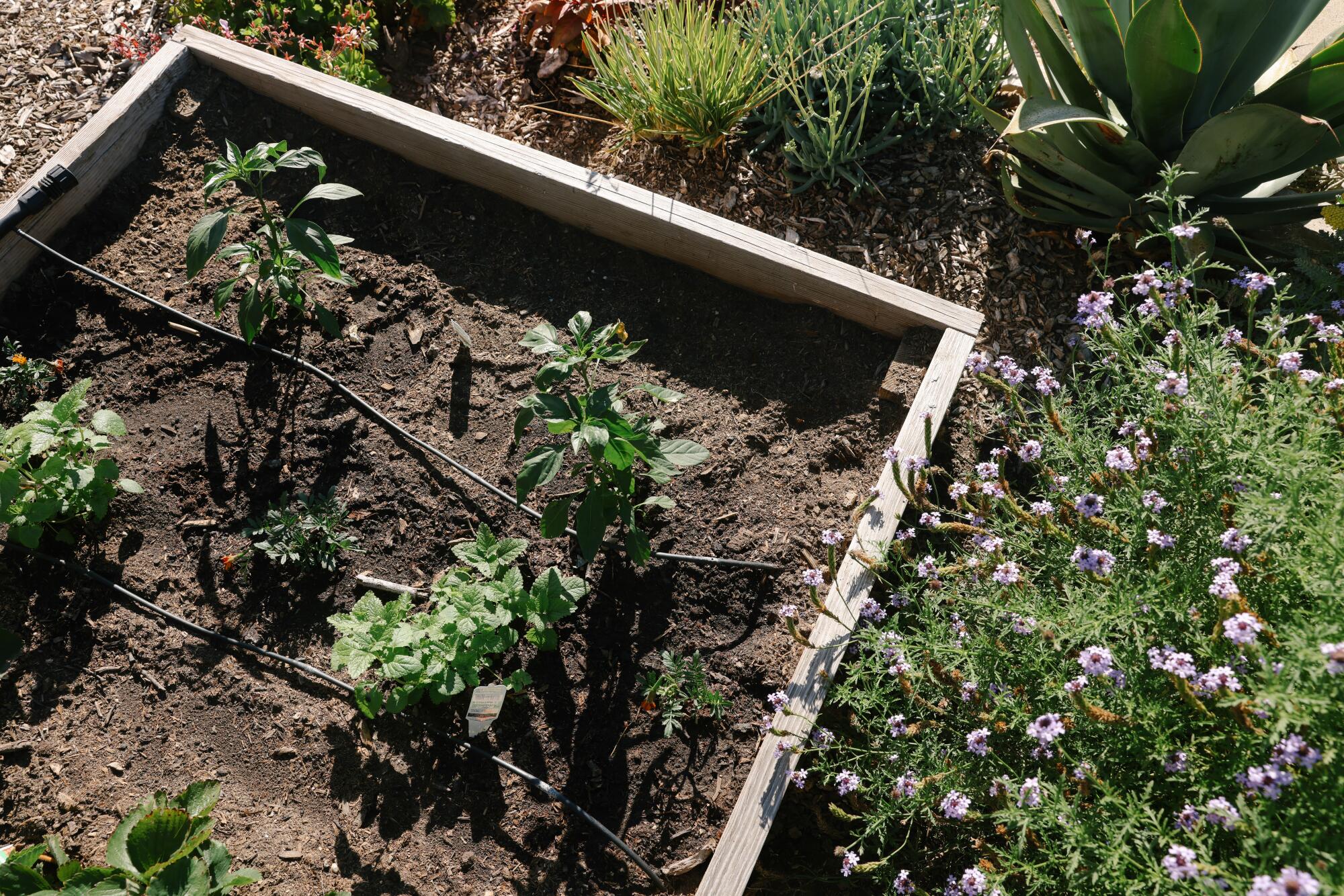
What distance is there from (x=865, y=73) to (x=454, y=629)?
209 centimetres

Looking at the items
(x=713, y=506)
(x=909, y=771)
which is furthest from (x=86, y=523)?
(x=909, y=771)

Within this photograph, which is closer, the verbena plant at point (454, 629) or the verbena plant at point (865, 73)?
the verbena plant at point (454, 629)

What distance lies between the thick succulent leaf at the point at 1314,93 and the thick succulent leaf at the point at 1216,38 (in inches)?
5.9

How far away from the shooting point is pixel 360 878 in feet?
7.00

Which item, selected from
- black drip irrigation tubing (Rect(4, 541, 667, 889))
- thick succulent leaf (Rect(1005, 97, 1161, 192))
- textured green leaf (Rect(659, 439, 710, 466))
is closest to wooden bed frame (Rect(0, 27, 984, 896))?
black drip irrigation tubing (Rect(4, 541, 667, 889))

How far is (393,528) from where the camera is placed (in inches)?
98.3

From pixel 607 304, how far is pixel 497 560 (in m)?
0.93

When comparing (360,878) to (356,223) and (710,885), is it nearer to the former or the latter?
(710,885)

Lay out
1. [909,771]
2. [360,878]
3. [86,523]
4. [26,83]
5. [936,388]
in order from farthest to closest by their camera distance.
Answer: [26,83], [86,523], [936,388], [360,878], [909,771]

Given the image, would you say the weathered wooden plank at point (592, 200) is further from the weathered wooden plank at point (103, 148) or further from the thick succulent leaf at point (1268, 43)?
the thick succulent leaf at point (1268, 43)

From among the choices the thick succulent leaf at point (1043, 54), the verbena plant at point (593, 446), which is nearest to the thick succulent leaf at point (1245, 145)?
the thick succulent leaf at point (1043, 54)

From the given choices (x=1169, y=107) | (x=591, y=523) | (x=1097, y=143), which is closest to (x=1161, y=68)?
(x=1169, y=107)

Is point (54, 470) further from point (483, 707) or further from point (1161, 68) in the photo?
point (1161, 68)

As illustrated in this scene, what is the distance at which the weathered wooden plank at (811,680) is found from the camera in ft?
6.59
